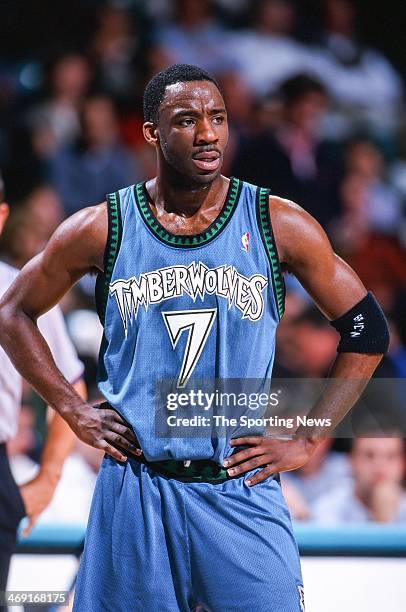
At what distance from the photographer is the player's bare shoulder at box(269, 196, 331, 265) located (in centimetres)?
257

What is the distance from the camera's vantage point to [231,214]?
2604 mm

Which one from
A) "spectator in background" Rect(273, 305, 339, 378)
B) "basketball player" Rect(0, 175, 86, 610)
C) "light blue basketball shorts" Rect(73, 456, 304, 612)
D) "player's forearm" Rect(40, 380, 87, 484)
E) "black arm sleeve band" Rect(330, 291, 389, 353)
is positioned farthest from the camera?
"spectator in background" Rect(273, 305, 339, 378)

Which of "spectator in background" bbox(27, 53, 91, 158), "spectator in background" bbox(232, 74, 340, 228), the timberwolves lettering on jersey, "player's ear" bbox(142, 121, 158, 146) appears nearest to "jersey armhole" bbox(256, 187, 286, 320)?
the timberwolves lettering on jersey

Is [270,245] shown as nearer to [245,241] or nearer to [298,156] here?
[245,241]

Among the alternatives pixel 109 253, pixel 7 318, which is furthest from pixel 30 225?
pixel 109 253

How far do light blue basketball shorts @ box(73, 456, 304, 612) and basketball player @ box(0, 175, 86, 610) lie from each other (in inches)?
36.0

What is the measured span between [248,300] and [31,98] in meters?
2.83

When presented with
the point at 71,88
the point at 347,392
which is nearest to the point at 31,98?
the point at 71,88

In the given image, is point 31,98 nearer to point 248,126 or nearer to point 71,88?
point 71,88

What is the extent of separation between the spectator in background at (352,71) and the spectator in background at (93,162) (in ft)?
3.67

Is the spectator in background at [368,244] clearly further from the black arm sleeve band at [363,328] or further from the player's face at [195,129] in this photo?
the player's face at [195,129]

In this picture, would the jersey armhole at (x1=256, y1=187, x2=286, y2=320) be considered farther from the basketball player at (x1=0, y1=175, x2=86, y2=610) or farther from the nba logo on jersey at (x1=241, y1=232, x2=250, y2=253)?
the basketball player at (x1=0, y1=175, x2=86, y2=610)

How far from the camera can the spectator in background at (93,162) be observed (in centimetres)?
480

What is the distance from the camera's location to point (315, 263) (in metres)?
2.59
